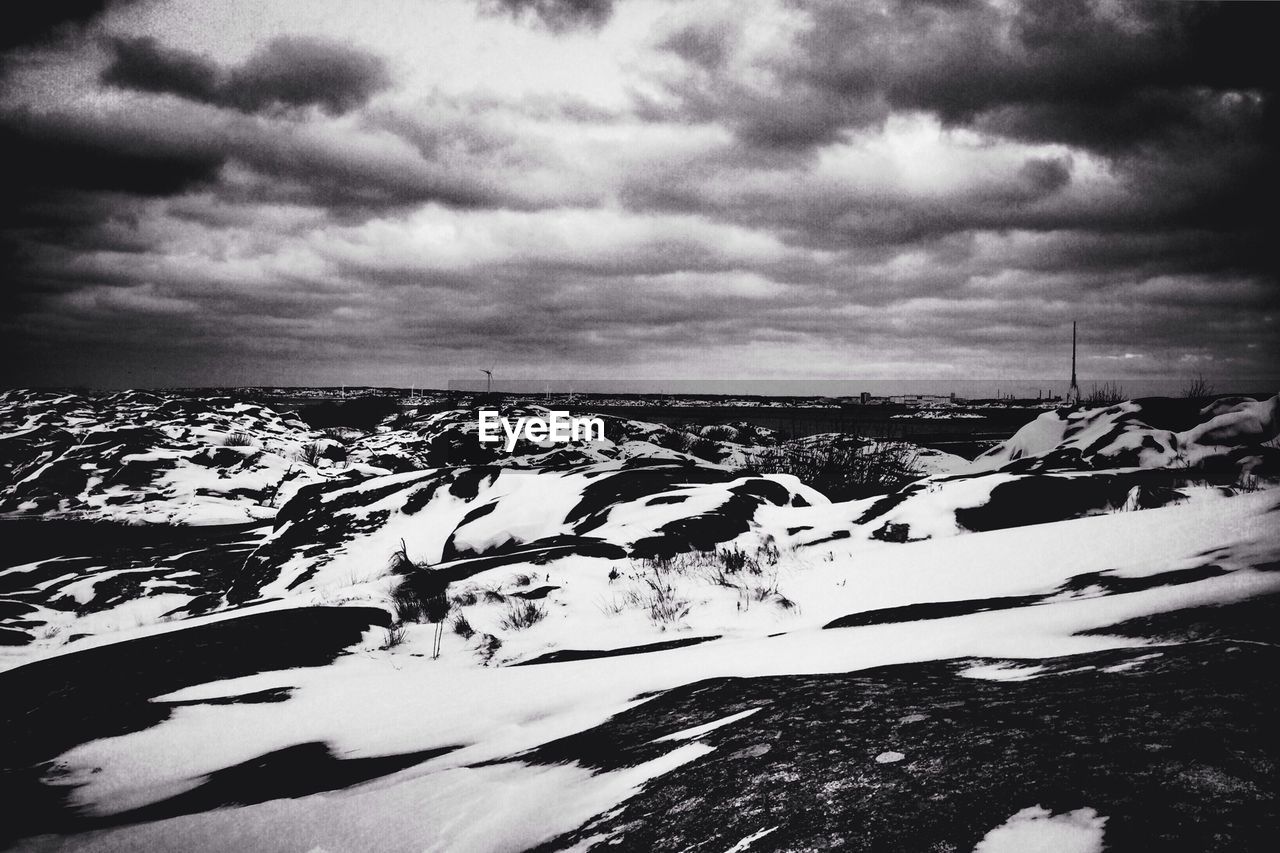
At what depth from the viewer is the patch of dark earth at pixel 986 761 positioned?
3.89 feet

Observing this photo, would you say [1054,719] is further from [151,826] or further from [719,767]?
[151,826]

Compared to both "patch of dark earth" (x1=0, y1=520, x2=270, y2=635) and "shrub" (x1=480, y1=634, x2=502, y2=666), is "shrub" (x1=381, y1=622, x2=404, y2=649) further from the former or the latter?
"patch of dark earth" (x1=0, y1=520, x2=270, y2=635)

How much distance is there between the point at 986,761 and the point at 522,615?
419cm

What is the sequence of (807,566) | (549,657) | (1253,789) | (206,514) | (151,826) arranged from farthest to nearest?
(206,514), (807,566), (549,657), (151,826), (1253,789)

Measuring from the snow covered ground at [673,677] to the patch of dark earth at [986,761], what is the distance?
12mm

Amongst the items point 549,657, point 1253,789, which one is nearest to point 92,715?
point 549,657

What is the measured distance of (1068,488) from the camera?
7.27 m

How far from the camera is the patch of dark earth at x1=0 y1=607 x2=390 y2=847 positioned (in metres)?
2.51

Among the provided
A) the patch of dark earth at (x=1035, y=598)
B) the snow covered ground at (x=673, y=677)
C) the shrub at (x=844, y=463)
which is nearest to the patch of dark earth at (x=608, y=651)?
the snow covered ground at (x=673, y=677)

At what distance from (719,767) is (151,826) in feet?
6.23

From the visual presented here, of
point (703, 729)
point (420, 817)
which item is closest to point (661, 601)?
point (703, 729)

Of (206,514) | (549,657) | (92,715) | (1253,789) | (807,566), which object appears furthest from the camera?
(206,514)

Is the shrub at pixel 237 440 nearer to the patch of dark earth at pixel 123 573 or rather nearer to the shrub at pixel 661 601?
the patch of dark earth at pixel 123 573

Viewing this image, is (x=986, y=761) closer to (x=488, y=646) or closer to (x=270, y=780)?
(x=270, y=780)
